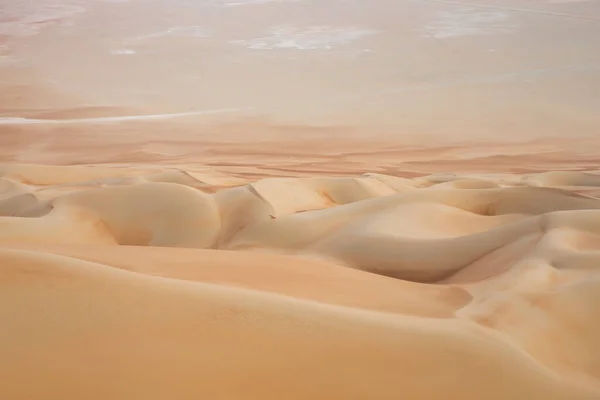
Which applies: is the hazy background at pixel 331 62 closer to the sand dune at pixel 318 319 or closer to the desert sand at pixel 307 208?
the desert sand at pixel 307 208

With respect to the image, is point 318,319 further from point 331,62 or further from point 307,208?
point 331,62

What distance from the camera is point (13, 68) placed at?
779 centimetres

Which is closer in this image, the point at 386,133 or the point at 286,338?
the point at 286,338

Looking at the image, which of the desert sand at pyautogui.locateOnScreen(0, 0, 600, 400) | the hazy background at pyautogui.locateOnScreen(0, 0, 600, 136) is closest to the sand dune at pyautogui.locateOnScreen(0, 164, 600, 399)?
the desert sand at pyautogui.locateOnScreen(0, 0, 600, 400)

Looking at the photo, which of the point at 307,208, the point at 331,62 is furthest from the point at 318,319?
the point at 331,62

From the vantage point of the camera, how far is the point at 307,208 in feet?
10.5

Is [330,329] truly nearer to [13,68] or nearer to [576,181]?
[576,181]

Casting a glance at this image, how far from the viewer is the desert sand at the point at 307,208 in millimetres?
929

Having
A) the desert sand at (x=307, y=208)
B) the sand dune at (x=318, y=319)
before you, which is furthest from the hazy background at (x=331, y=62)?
the sand dune at (x=318, y=319)

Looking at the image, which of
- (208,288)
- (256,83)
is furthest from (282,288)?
→ (256,83)

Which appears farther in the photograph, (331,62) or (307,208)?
(331,62)

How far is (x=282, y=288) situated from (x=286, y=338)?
0.42 meters

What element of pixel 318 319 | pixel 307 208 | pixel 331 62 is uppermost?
pixel 318 319

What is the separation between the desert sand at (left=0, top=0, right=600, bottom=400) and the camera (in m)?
0.93
